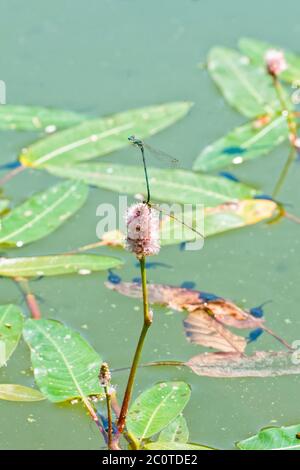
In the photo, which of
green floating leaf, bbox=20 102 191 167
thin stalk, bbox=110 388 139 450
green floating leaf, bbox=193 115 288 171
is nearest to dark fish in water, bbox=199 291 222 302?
thin stalk, bbox=110 388 139 450

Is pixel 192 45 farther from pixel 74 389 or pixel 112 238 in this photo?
pixel 74 389

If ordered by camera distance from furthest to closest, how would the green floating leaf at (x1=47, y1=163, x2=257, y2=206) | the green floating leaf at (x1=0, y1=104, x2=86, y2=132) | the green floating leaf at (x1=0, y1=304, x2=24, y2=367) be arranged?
the green floating leaf at (x1=0, y1=104, x2=86, y2=132), the green floating leaf at (x1=47, y1=163, x2=257, y2=206), the green floating leaf at (x1=0, y1=304, x2=24, y2=367)

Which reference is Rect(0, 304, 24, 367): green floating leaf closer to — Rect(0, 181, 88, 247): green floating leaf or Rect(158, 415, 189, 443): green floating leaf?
Rect(0, 181, 88, 247): green floating leaf

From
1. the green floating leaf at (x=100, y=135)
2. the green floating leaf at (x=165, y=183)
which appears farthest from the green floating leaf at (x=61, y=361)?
the green floating leaf at (x=100, y=135)

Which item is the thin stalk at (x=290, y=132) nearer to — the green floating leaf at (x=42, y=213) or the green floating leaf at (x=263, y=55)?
the green floating leaf at (x=263, y=55)

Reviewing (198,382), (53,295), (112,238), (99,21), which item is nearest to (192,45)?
(99,21)

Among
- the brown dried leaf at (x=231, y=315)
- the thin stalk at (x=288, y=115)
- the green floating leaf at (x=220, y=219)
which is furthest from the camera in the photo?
the thin stalk at (x=288, y=115)

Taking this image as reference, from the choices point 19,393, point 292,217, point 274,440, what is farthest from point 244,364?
point 292,217
